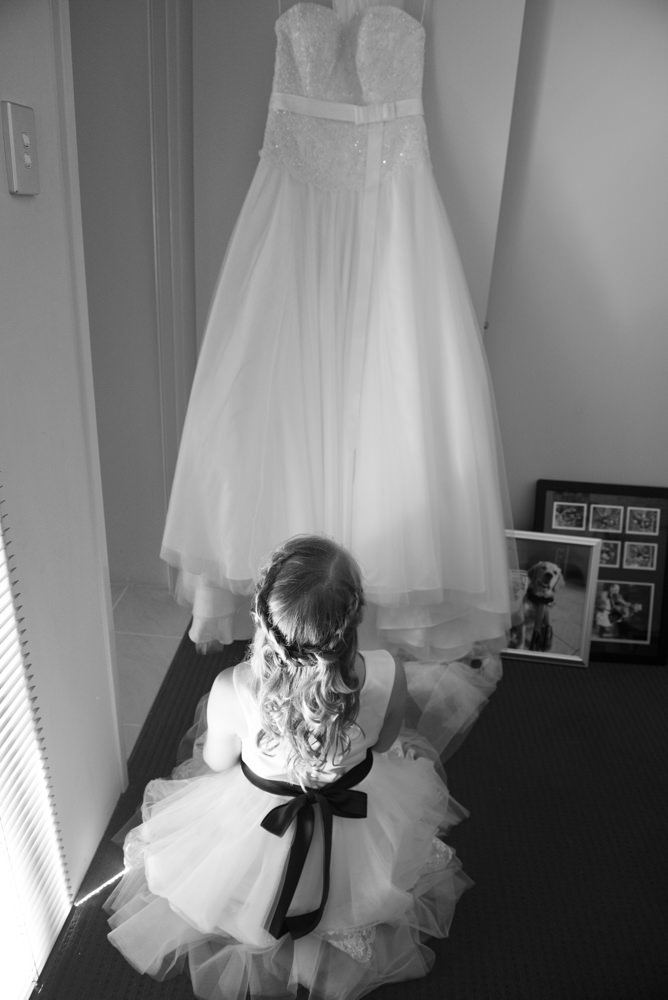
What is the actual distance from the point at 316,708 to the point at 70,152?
951mm

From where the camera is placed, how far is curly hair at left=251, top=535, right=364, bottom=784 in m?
1.12

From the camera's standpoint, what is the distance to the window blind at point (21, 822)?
1110mm

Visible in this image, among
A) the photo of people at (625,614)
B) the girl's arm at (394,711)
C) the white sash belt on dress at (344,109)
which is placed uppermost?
the white sash belt on dress at (344,109)

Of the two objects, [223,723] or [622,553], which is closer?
[223,723]

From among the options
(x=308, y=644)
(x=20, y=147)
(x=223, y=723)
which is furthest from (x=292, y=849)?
(x=20, y=147)

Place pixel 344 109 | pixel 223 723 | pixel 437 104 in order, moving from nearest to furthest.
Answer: pixel 223 723 → pixel 344 109 → pixel 437 104

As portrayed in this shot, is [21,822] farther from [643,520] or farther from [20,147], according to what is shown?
[643,520]

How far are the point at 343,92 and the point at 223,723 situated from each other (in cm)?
145

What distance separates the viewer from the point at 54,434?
1.25 meters

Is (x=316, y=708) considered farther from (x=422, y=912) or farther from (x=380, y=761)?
(x=422, y=912)

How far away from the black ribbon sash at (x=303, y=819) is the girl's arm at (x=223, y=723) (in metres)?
0.08

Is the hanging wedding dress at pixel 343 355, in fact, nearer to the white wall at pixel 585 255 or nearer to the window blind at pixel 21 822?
the white wall at pixel 585 255

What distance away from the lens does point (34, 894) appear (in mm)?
1262

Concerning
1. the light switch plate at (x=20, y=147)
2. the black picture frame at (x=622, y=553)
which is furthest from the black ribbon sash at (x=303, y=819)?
the black picture frame at (x=622, y=553)
